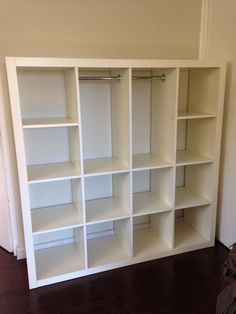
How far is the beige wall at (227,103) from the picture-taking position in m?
2.39

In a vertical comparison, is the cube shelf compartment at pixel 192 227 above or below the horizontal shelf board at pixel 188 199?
below

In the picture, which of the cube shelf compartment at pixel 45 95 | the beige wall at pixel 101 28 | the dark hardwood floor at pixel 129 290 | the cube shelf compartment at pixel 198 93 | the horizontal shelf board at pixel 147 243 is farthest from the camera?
the horizontal shelf board at pixel 147 243

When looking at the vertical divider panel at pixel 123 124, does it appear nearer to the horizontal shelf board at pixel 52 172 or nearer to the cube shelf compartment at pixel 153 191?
the cube shelf compartment at pixel 153 191

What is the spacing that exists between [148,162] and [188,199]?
57 cm

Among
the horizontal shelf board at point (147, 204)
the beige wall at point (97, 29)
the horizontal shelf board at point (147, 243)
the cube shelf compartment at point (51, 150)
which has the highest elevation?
the beige wall at point (97, 29)

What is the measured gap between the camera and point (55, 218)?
235cm

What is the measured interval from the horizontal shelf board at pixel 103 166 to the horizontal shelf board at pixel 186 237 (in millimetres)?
969

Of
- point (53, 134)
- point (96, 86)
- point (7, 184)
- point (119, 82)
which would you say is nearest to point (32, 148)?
point (53, 134)

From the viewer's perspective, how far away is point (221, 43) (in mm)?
2492

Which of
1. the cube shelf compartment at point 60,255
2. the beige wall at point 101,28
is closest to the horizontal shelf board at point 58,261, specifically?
the cube shelf compartment at point 60,255

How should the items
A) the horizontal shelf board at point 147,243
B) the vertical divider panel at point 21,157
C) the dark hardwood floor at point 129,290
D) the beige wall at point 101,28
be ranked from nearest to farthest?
1. the vertical divider panel at point 21,157
2. the dark hardwood floor at point 129,290
3. the beige wall at point 101,28
4. the horizontal shelf board at point 147,243

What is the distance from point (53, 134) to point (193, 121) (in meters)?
1.33

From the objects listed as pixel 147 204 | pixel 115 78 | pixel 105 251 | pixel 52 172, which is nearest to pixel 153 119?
pixel 115 78

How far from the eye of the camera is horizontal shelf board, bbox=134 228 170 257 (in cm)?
258
